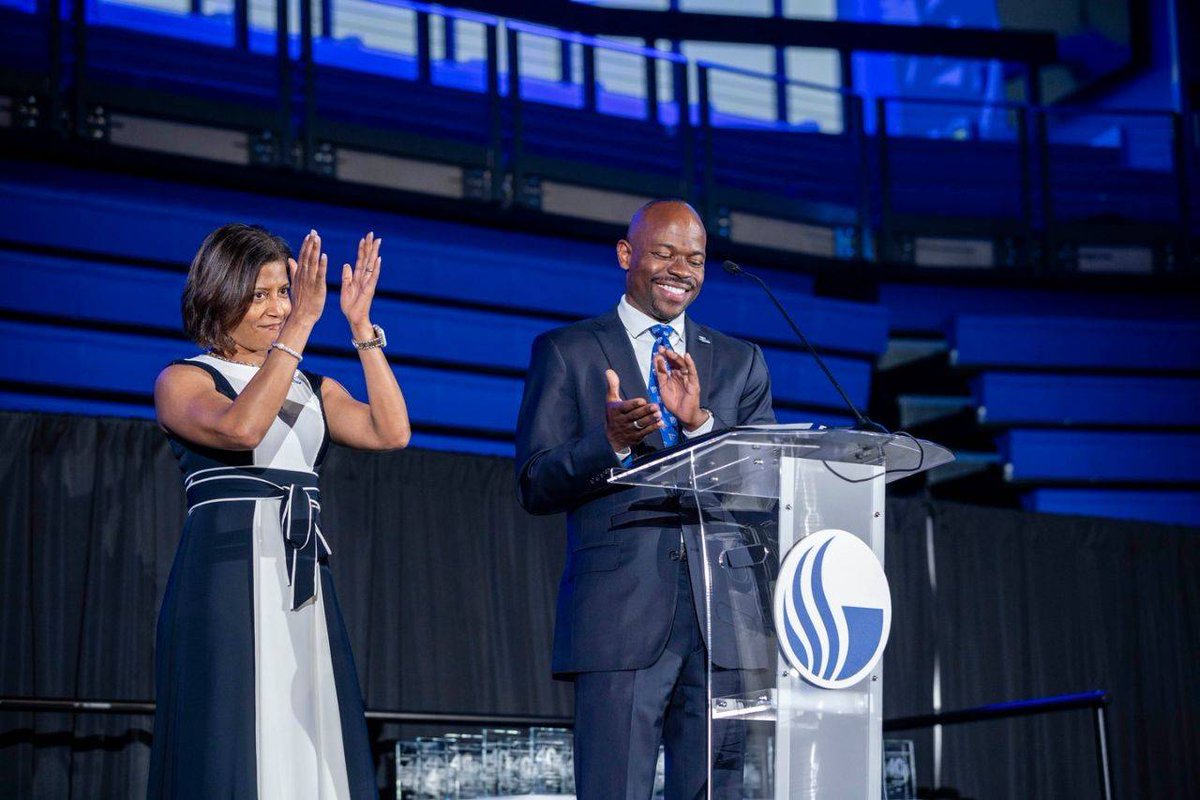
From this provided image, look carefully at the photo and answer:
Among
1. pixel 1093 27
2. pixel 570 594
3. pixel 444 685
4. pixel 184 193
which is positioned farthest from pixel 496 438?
pixel 1093 27

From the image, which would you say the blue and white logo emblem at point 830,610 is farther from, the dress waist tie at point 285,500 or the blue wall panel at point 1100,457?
the blue wall panel at point 1100,457

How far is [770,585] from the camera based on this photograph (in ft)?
5.59

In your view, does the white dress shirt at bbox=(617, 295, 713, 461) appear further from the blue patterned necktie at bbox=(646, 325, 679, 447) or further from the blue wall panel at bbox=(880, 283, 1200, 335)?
the blue wall panel at bbox=(880, 283, 1200, 335)

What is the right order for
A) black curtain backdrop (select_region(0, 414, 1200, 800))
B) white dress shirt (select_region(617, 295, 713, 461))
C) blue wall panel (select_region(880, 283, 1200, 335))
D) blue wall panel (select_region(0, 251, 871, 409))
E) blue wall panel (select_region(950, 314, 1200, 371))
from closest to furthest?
white dress shirt (select_region(617, 295, 713, 461))
black curtain backdrop (select_region(0, 414, 1200, 800))
blue wall panel (select_region(0, 251, 871, 409))
blue wall panel (select_region(950, 314, 1200, 371))
blue wall panel (select_region(880, 283, 1200, 335))

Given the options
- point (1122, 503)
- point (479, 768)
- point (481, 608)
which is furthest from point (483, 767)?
point (1122, 503)

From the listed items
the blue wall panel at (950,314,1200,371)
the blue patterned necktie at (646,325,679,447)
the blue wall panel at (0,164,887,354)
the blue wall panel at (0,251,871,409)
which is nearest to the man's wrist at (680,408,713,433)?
the blue patterned necktie at (646,325,679,447)

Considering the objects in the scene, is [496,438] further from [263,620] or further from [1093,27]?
[1093,27]

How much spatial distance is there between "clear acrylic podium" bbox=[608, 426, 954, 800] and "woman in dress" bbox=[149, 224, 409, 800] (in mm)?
480

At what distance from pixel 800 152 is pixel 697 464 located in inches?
190

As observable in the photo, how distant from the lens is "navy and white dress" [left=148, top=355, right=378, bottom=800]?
1777mm

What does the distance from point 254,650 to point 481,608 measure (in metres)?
2.03

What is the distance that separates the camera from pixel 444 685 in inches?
146

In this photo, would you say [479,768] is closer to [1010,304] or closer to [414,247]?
[414,247]

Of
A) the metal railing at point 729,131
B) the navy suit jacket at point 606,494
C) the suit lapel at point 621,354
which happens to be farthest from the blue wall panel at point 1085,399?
the suit lapel at point 621,354
